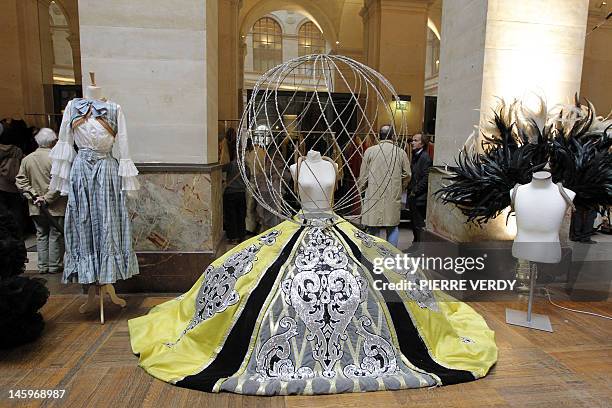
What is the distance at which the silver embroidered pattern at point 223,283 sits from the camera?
2.42 metres

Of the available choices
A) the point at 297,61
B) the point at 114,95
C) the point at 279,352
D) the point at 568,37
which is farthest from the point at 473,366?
the point at 114,95

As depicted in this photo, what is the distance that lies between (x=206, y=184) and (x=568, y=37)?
3.17m

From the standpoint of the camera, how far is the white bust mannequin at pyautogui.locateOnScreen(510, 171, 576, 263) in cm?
277

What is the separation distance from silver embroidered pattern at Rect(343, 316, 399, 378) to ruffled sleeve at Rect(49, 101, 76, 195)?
206 cm

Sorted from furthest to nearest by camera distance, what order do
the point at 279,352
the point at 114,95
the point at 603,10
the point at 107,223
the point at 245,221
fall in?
the point at 603,10, the point at 245,221, the point at 114,95, the point at 107,223, the point at 279,352

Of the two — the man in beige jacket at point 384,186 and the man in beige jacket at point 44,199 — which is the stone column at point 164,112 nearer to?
the man in beige jacket at point 44,199

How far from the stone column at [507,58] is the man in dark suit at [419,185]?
83cm

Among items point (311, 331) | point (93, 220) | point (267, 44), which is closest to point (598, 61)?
point (311, 331)

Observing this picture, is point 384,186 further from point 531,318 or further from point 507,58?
point 531,318

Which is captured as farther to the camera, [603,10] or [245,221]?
[603,10]

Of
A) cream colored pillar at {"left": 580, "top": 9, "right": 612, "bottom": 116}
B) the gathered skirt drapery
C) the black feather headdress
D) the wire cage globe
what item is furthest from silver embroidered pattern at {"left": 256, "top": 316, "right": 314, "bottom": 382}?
cream colored pillar at {"left": 580, "top": 9, "right": 612, "bottom": 116}

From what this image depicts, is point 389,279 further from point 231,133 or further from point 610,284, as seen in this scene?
point 231,133

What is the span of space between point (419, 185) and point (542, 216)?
1.86 m

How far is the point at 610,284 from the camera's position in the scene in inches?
155
